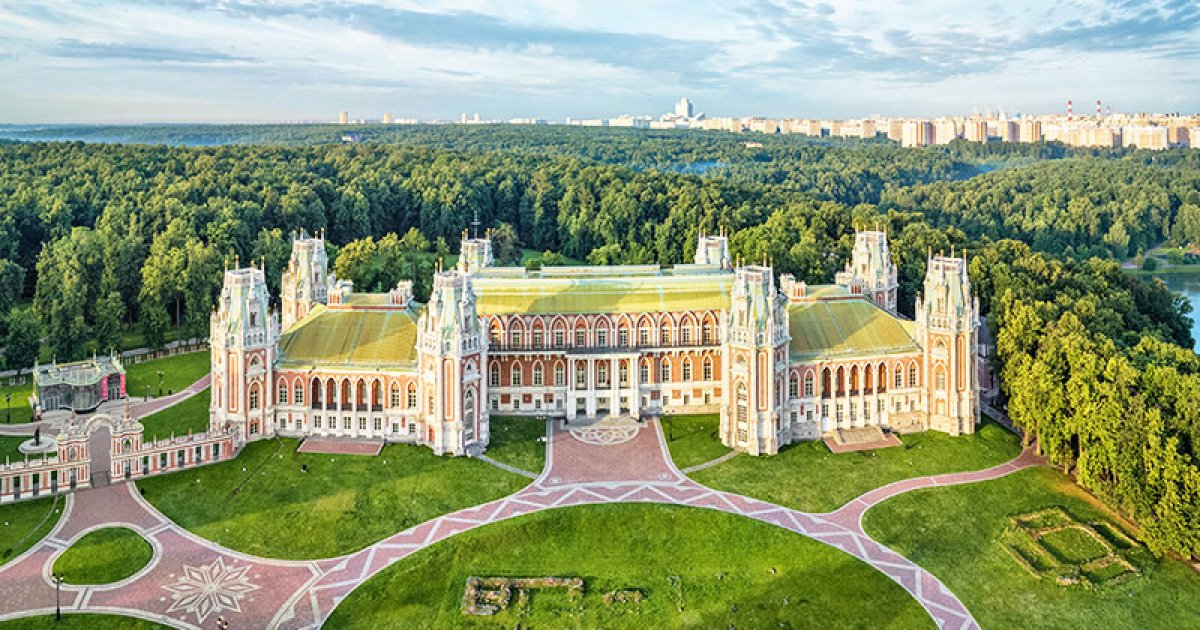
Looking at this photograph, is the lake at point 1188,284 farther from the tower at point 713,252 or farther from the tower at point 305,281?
the tower at point 305,281

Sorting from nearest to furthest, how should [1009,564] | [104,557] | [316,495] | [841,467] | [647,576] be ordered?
[647,576] → [104,557] → [1009,564] → [316,495] → [841,467]

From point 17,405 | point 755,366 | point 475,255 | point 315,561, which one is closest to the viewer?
point 315,561

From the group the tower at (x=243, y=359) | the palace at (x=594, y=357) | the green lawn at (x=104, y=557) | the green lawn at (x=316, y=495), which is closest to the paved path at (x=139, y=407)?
the palace at (x=594, y=357)

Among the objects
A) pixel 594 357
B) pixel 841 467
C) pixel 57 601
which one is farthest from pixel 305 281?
pixel 841 467

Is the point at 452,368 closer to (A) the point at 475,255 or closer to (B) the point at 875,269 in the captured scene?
(A) the point at 475,255

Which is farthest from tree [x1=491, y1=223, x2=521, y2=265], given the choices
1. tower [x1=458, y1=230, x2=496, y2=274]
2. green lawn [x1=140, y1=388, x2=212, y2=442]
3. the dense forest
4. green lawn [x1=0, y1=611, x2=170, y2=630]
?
green lawn [x1=0, y1=611, x2=170, y2=630]

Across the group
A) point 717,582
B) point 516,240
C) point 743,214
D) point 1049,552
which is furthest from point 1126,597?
point 516,240

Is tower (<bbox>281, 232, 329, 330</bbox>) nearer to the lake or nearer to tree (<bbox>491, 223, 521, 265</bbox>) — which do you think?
tree (<bbox>491, 223, 521, 265</bbox>)
